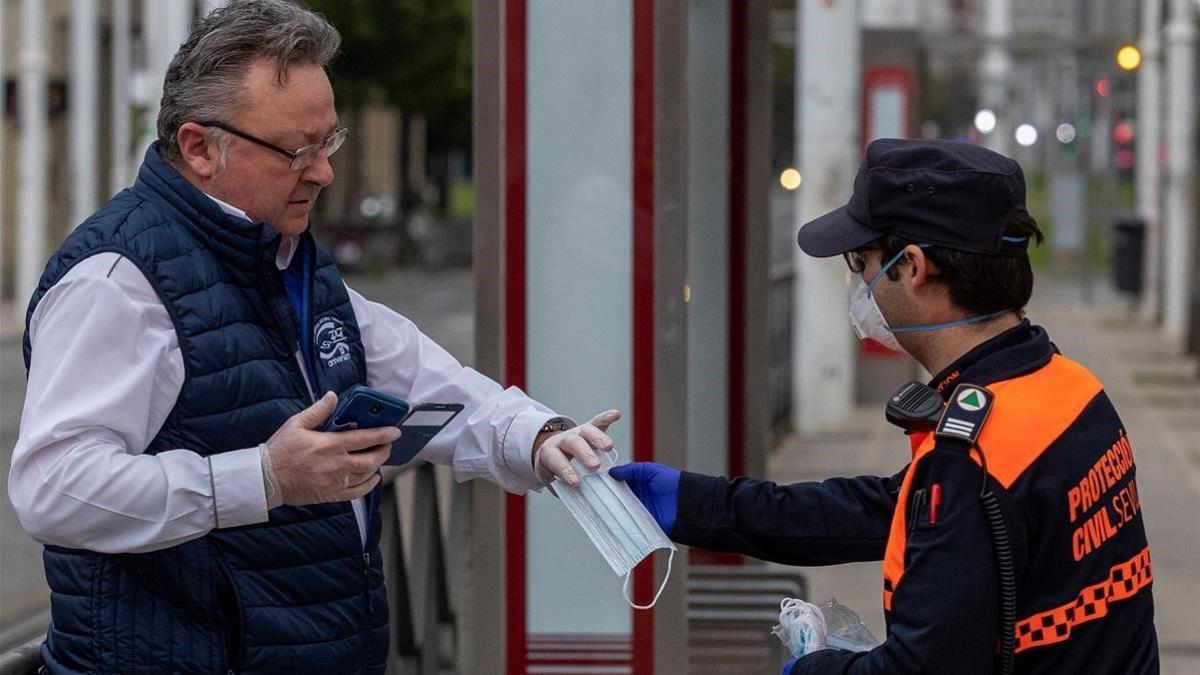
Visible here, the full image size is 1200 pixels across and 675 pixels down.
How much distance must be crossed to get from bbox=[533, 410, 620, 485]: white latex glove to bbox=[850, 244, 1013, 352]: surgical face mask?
1.67ft

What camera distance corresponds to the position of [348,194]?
150 ft

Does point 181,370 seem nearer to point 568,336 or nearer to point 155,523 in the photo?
point 155,523

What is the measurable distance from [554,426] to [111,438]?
2.83 feet

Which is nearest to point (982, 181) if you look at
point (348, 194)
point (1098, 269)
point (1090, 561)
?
point (1090, 561)

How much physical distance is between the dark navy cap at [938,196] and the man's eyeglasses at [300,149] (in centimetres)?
81

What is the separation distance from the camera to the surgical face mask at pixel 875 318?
2639mm

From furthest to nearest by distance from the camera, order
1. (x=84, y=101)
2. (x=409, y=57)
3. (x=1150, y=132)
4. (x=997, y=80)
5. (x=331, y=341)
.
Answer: (x=409, y=57), (x=997, y=80), (x=1150, y=132), (x=84, y=101), (x=331, y=341)

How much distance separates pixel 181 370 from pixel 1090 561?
1.29m

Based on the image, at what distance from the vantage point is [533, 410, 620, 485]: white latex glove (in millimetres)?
3160

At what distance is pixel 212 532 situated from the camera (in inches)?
112

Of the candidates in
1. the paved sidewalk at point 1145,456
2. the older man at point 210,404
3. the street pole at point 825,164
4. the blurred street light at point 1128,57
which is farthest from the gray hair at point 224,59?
the blurred street light at point 1128,57

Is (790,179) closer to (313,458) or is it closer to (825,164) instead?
(825,164)

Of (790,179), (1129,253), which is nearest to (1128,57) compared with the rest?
(1129,253)

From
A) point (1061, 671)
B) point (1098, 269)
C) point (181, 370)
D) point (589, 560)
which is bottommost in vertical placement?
point (1098, 269)
